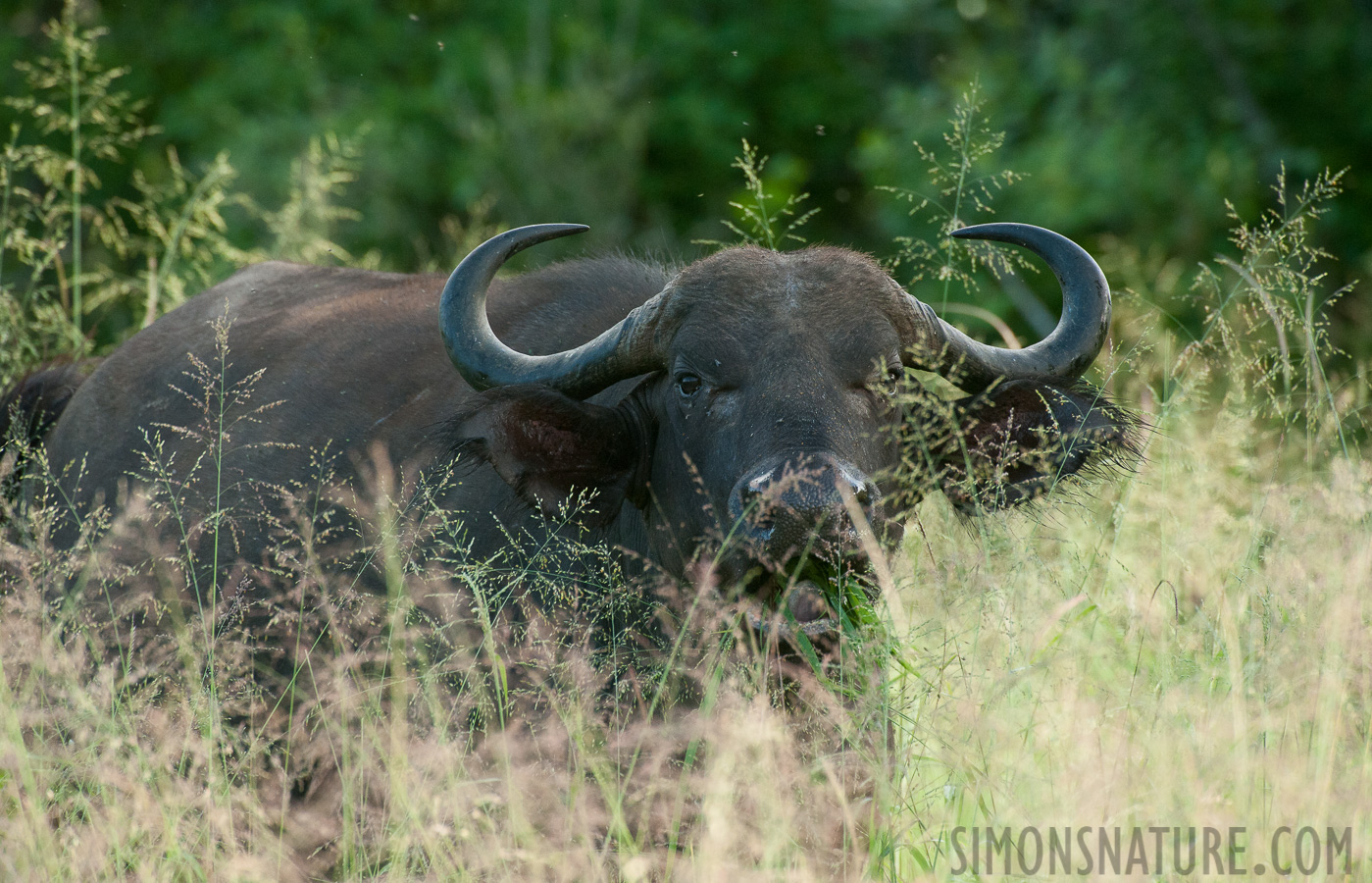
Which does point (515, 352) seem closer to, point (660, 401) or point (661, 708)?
point (660, 401)

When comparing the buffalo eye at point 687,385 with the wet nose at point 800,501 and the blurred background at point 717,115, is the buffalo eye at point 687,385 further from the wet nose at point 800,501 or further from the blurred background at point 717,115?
the blurred background at point 717,115

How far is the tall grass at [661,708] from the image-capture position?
3016mm

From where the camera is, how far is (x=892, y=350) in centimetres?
388

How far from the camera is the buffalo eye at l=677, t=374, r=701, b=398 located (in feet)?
12.7

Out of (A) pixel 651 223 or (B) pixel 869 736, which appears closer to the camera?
(B) pixel 869 736

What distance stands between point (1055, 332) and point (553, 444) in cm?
164

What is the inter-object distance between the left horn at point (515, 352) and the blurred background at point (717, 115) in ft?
11.3

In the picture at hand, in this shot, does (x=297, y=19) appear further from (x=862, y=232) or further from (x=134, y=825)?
(x=134, y=825)

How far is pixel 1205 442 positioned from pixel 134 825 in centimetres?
436

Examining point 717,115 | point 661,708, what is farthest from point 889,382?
point 717,115

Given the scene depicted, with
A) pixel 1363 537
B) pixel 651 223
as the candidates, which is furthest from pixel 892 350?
pixel 651 223

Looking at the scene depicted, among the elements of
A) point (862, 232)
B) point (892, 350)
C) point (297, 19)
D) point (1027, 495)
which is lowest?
point (862, 232)

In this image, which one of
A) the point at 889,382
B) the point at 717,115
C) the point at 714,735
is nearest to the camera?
the point at 714,735

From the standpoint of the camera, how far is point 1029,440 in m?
4.16
